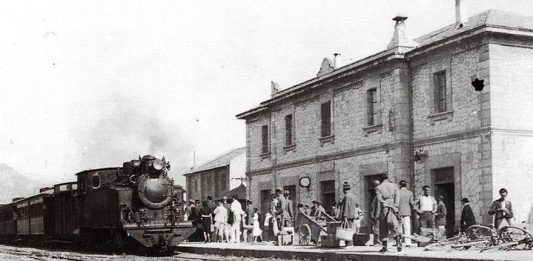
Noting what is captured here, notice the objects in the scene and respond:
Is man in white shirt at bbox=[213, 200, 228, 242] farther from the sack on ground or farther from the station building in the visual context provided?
the sack on ground

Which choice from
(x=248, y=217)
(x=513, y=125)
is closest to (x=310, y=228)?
(x=248, y=217)

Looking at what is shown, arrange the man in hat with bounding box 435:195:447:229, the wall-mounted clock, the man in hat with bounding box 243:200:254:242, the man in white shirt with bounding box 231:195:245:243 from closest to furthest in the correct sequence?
the man in hat with bounding box 435:195:447:229 → the man in white shirt with bounding box 231:195:245:243 → the man in hat with bounding box 243:200:254:242 → the wall-mounted clock

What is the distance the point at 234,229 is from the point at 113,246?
4.53m

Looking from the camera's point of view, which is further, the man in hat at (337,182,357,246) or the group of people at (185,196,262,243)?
the group of people at (185,196,262,243)

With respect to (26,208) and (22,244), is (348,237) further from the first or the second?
(22,244)

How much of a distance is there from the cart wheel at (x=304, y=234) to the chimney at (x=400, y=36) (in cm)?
629

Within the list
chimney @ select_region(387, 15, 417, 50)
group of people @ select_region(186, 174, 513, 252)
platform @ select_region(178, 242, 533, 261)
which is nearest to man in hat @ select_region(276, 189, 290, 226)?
group of people @ select_region(186, 174, 513, 252)

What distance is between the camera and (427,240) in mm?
15484

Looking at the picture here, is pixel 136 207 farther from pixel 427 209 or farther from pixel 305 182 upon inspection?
pixel 305 182

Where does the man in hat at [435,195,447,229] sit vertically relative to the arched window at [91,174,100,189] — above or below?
below

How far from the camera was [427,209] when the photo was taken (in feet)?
56.7

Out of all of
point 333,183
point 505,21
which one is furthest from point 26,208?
point 505,21

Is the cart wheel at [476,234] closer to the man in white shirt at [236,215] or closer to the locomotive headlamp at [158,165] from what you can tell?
the locomotive headlamp at [158,165]

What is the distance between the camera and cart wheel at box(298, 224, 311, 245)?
1911 centimetres
